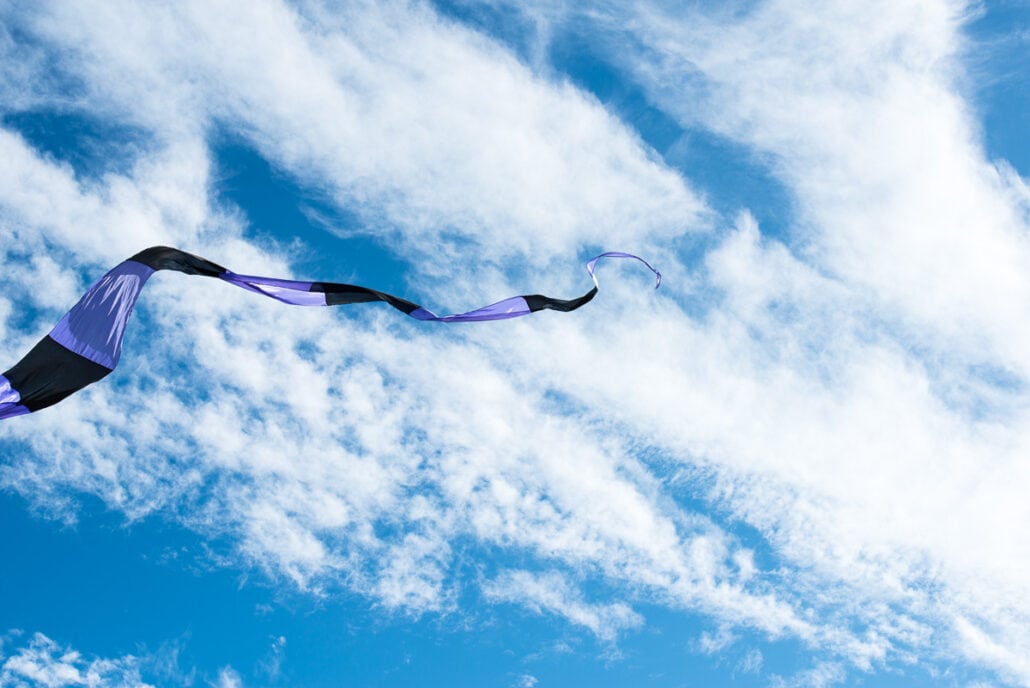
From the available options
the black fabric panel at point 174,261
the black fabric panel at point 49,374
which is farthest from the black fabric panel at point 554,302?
the black fabric panel at point 49,374

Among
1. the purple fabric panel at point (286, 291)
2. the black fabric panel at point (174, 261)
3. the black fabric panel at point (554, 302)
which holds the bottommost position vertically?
the black fabric panel at point (174, 261)

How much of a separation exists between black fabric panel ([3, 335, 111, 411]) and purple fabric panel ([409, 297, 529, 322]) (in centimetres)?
625

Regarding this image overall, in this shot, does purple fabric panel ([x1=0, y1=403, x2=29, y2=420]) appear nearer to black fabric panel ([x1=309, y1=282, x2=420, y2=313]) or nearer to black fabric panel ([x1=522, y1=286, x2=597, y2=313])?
black fabric panel ([x1=309, y1=282, x2=420, y2=313])

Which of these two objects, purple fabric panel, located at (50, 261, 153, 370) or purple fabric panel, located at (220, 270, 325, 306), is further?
purple fabric panel, located at (220, 270, 325, 306)

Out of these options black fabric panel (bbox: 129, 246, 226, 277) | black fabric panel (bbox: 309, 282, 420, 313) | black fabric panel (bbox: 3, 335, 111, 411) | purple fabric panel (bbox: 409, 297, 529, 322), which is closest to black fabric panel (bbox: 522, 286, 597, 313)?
purple fabric panel (bbox: 409, 297, 529, 322)

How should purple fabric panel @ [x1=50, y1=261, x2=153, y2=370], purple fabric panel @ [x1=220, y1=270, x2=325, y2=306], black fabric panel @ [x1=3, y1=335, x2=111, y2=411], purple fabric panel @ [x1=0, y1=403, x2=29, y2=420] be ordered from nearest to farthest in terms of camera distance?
1. purple fabric panel @ [x1=0, y1=403, x2=29, y2=420]
2. black fabric panel @ [x1=3, y1=335, x2=111, y2=411]
3. purple fabric panel @ [x1=50, y1=261, x2=153, y2=370]
4. purple fabric panel @ [x1=220, y1=270, x2=325, y2=306]

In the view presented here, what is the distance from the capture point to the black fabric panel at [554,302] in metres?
19.2

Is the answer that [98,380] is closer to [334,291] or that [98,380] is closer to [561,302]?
[334,291]

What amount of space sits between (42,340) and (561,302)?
10.6m

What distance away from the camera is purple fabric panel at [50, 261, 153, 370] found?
53.7ft

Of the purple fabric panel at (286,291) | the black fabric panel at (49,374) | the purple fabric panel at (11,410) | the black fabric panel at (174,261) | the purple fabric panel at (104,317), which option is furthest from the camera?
the purple fabric panel at (286,291)

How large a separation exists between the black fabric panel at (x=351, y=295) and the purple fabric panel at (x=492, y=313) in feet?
1.06

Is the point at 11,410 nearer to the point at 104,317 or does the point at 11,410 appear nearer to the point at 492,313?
the point at 104,317

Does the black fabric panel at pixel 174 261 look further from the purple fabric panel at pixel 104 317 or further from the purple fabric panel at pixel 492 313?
the purple fabric panel at pixel 492 313
